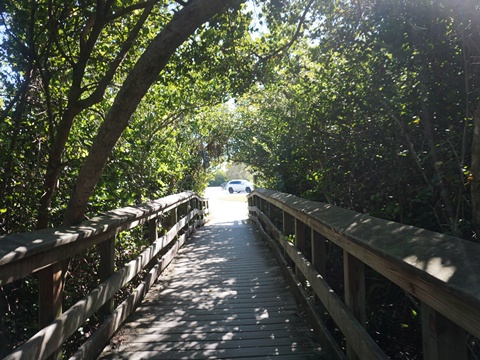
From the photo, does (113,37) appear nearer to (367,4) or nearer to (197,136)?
(367,4)

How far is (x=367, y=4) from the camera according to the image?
5191mm

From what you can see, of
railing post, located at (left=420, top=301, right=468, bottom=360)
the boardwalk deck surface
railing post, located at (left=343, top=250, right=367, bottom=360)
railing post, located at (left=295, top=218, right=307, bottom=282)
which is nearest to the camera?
railing post, located at (left=420, top=301, right=468, bottom=360)

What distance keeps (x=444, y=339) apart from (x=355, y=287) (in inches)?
39.1

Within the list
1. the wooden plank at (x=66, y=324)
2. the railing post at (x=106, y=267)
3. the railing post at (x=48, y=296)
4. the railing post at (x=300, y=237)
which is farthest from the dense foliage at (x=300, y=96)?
the railing post at (x=48, y=296)

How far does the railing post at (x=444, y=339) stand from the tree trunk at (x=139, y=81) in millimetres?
2753

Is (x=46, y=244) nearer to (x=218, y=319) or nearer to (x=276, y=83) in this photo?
(x=218, y=319)

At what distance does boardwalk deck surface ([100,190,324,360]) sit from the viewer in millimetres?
3154


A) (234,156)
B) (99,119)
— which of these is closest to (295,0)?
(99,119)

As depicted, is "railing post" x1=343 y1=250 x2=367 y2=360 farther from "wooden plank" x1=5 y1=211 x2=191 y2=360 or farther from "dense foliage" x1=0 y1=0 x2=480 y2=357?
"wooden plank" x1=5 y1=211 x2=191 y2=360

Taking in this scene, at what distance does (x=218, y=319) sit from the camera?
388 cm

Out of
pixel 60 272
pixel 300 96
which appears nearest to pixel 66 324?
pixel 60 272

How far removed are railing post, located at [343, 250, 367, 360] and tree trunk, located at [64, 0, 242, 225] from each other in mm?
2138

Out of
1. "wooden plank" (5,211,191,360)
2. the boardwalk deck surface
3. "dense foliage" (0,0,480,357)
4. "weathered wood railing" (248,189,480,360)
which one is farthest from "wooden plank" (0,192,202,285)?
"weathered wood railing" (248,189,480,360)

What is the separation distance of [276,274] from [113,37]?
4532 mm
